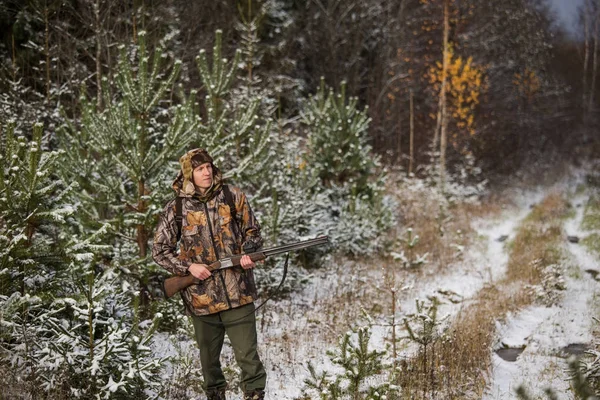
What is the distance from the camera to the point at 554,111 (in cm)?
2547

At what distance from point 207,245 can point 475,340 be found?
11.5ft

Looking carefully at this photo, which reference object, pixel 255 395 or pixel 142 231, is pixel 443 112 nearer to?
pixel 142 231

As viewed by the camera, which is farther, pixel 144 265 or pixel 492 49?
pixel 492 49

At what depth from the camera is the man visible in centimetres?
381

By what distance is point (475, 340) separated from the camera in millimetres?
5543

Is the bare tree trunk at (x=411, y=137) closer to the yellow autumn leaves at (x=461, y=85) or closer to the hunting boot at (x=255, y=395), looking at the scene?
the yellow autumn leaves at (x=461, y=85)

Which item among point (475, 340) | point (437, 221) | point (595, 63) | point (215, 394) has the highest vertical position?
point (595, 63)

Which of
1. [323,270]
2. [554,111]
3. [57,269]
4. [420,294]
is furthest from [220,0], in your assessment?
[554,111]

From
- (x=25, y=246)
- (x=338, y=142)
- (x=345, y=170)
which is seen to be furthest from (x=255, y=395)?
(x=345, y=170)

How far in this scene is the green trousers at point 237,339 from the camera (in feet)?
12.7

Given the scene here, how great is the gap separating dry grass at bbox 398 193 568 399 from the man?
66.9 inches

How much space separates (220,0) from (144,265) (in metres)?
12.1

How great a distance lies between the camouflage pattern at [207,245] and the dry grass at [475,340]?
200 cm

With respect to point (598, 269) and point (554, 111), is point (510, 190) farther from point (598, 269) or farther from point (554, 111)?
point (598, 269)
